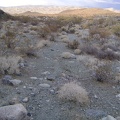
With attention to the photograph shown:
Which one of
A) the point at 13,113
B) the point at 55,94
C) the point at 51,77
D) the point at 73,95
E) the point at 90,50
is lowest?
the point at 90,50

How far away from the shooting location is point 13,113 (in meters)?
5.40

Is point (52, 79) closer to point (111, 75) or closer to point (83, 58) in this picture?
point (111, 75)

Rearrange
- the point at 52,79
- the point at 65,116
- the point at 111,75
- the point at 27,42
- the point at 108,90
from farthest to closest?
the point at 27,42 → the point at 111,75 → the point at 52,79 → the point at 108,90 → the point at 65,116

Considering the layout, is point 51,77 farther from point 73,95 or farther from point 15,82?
point 73,95

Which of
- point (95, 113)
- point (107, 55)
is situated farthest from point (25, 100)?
point (107, 55)

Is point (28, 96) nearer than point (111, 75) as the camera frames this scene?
Yes

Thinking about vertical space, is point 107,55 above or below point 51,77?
below

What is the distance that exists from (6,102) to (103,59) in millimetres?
6414

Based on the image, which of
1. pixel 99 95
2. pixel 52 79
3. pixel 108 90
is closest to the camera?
pixel 99 95

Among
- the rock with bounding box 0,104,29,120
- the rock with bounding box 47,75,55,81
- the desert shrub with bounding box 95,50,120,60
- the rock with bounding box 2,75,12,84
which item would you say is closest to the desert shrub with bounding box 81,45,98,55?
the desert shrub with bounding box 95,50,120,60

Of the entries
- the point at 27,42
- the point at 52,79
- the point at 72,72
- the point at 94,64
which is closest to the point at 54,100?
the point at 52,79

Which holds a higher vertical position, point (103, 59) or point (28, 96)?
point (28, 96)

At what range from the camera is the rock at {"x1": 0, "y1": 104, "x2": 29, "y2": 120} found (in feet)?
17.4

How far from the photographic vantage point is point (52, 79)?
8.38 m
